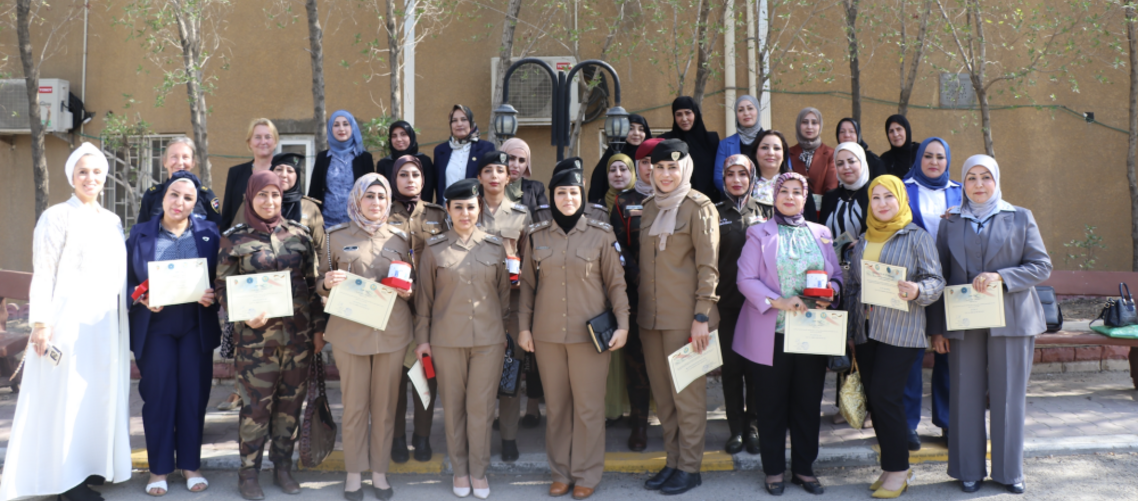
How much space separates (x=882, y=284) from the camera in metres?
4.25

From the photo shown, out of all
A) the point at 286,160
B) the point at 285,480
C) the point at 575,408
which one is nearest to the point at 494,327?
the point at 575,408

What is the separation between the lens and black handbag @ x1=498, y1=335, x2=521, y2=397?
4723 millimetres

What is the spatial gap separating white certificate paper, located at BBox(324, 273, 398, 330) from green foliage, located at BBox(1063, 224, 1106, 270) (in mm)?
8710

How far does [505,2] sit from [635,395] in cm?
647

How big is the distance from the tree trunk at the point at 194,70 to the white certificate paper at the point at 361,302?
4801mm

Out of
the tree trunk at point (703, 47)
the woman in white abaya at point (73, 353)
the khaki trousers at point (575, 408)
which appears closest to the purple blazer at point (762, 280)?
the khaki trousers at point (575, 408)

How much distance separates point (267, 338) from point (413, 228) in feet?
3.81

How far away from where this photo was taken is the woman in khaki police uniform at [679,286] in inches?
172

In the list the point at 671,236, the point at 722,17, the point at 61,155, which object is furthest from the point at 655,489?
the point at 61,155

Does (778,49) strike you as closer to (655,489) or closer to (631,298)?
(631,298)

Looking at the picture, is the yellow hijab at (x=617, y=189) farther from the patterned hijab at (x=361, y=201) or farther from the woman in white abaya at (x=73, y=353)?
the woman in white abaya at (x=73, y=353)

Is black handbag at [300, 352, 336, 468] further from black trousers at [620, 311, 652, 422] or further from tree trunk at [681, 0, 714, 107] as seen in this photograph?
tree trunk at [681, 0, 714, 107]

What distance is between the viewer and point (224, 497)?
14.7ft

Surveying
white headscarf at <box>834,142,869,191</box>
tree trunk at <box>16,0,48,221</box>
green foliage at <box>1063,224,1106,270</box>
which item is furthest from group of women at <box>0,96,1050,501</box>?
green foliage at <box>1063,224,1106,270</box>
